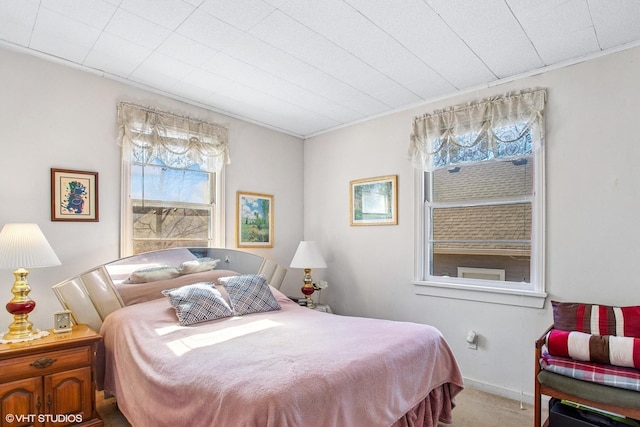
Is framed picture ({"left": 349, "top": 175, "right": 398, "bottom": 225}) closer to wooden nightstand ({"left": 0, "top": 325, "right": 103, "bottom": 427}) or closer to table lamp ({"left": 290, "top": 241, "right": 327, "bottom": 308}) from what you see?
table lamp ({"left": 290, "top": 241, "right": 327, "bottom": 308})

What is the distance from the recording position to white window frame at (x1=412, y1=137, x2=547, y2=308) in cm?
265

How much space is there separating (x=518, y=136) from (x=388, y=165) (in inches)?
46.7

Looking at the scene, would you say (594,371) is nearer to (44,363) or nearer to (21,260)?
(44,363)

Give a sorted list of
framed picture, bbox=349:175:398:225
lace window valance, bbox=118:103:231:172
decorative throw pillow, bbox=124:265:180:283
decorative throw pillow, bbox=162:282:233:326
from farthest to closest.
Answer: framed picture, bbox=349:175:398:225, lace window valance, bbox=118:103:231:172, decorative throw pillow, bbox=124:265:180:283, decorative throw pillow, bbox=162:282:233:326

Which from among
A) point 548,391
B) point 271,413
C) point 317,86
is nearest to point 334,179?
point 317,86

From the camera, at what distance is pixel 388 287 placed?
11.6 ft

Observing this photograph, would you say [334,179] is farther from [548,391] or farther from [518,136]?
[548,391]

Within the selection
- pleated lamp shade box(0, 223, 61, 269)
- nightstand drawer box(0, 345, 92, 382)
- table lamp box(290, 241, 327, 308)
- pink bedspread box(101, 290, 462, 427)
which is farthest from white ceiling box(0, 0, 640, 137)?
nightstand drawer box(0, 345, 92, 382)

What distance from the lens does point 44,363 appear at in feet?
6.67

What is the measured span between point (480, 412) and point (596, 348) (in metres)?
0.98

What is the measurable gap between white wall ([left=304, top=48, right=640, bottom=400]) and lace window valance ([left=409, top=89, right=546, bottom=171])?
97 mm

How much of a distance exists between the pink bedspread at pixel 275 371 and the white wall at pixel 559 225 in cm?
78

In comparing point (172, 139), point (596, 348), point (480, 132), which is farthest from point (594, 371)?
point (172, 139)

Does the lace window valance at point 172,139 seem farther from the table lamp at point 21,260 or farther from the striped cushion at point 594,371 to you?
the striped cushion at point 594,371
